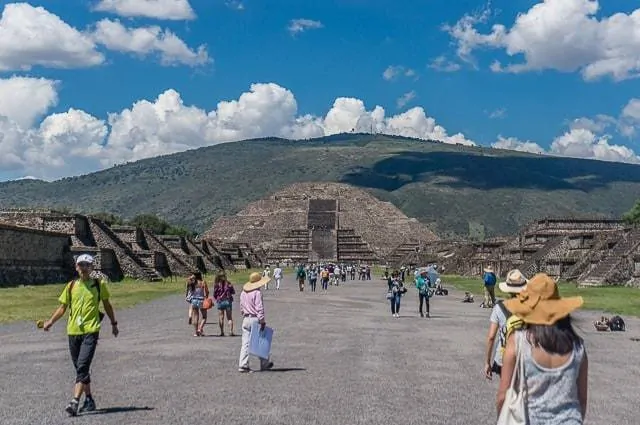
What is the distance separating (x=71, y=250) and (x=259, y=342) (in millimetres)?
34725

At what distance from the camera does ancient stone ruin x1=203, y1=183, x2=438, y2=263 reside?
106938 millimetres

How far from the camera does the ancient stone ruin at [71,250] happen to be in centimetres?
3956

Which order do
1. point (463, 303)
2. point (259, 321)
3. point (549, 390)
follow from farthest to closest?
point (463, 303) < point (259, 321) < point (549, 390)

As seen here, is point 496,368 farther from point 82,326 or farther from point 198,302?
point 198,302

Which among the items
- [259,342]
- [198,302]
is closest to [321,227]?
[198,302]

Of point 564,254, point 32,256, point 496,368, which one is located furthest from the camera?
point 564,254

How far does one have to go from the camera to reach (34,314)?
2405cm

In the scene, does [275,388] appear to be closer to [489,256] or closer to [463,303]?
[463,303]

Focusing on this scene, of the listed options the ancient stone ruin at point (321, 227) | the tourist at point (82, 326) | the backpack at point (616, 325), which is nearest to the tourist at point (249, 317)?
the tourist at point (82, 326)

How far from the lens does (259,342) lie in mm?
13133

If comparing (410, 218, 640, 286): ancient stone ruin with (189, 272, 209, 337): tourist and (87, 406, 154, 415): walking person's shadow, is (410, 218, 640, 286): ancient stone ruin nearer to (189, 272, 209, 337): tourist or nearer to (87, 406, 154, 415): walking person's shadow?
(189, 272, 209, 337): tourist

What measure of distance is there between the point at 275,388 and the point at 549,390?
6.25 meters

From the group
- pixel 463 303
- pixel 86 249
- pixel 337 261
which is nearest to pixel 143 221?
pixel 337 261

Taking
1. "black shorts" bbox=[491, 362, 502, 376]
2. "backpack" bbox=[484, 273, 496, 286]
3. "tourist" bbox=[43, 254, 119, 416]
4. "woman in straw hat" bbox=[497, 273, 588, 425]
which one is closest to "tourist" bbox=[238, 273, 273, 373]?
"tourist" bbox=[43, 254, 119, 416]
